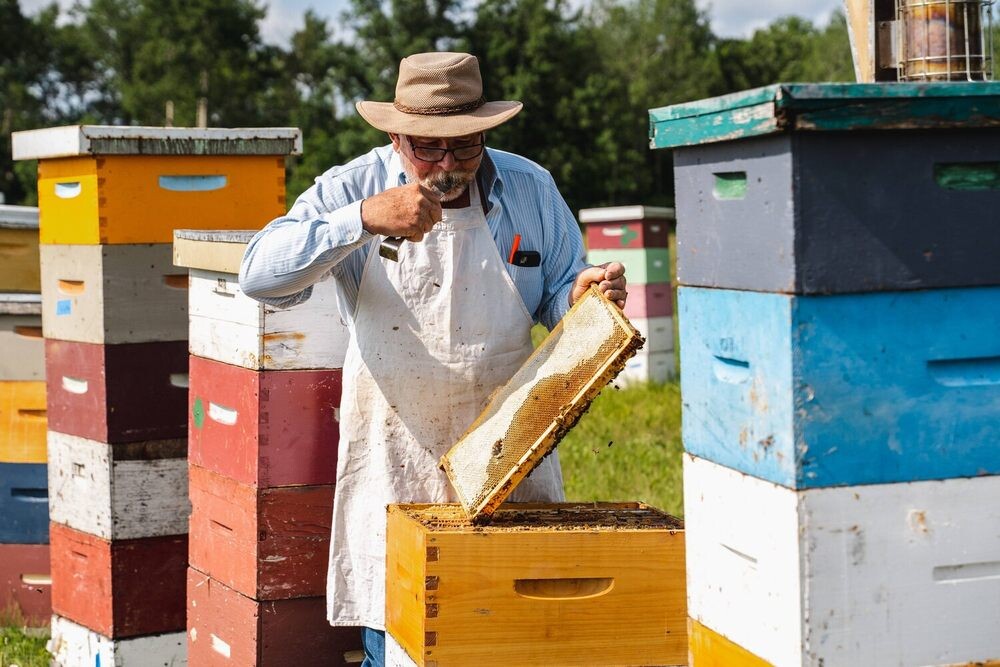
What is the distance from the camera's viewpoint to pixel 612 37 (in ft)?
200

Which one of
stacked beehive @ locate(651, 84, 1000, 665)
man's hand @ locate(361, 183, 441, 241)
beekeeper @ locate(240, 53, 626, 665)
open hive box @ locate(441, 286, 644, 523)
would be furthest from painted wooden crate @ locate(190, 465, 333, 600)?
stacked beehive @ locate(651, 84, 1000, 665)

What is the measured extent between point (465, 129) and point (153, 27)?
45368 mm

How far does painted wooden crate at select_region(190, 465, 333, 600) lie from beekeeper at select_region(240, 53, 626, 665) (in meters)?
0.21

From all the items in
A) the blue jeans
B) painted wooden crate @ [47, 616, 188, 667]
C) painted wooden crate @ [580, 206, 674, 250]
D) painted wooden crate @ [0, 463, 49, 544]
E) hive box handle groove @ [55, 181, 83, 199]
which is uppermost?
painted wooden crate @ [580, 206, 674, 250]

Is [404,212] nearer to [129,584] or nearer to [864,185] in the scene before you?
[864,185]

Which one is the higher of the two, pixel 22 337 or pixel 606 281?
pixel 606 281

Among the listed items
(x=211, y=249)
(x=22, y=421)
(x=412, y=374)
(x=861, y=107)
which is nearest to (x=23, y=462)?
(x=22, y=421)

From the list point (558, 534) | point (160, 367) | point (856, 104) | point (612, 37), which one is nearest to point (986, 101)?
point (856, 104)

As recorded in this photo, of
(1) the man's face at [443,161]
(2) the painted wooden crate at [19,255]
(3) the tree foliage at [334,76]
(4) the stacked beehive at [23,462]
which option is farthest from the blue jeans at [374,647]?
(3) the tree foliage at [334,76]

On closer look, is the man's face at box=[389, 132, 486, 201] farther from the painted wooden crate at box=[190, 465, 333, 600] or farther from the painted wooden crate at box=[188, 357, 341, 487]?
the painted wooden crate at box=[190, 465, 333, 600]

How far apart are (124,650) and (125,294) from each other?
113 cm

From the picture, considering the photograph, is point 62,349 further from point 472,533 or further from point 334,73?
point 334,73

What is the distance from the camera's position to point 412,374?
125 inches

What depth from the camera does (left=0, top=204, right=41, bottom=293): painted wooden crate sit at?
506cm
